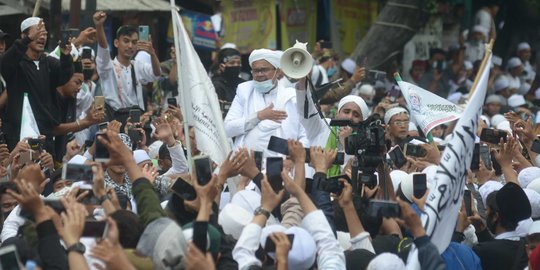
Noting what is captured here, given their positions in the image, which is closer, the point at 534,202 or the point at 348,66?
the point at 534,202

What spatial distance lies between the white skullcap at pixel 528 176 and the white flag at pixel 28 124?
3862mm

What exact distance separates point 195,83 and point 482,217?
2357 mm

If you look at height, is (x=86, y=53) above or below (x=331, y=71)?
above

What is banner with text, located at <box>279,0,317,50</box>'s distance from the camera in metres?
20.4

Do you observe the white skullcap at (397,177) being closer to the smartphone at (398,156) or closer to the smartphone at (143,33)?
the smartphone at (398,156)

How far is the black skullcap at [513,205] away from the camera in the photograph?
9.61 metres

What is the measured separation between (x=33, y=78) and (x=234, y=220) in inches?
167

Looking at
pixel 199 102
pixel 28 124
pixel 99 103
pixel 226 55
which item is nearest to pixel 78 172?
pixel 199 102

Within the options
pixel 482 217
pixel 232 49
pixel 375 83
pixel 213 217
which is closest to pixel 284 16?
pixel 375 83

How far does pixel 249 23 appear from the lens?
66.4 ft

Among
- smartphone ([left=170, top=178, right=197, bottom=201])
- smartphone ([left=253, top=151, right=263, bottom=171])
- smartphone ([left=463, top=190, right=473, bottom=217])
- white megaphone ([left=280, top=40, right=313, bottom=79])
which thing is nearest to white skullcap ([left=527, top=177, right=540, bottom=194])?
smartphone ([left=463, top=190, right=473, bottom=217])

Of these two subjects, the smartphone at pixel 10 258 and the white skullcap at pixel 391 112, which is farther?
the white skullcap at pixel 391 112

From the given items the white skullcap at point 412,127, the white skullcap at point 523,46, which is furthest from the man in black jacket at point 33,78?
the white skullcap at point 523,46

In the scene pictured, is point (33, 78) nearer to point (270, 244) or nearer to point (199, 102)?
point (199, 102)
